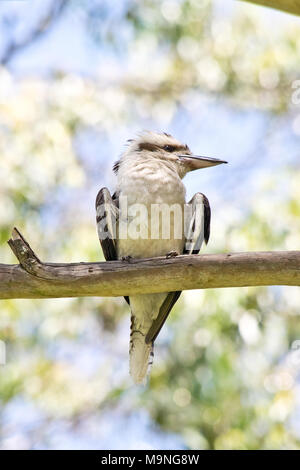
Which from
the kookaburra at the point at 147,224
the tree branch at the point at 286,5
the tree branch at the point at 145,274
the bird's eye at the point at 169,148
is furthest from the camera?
the bird's eye at the point at 169,148

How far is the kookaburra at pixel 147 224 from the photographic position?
14.5 feet

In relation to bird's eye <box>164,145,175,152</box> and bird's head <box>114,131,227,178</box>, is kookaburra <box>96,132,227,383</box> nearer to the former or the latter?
bird's head <box>114,131,227,178</box>

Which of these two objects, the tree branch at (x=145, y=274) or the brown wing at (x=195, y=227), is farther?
the brown wing at (x=195, y=227)

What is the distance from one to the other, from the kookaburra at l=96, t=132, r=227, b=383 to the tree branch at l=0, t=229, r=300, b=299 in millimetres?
551

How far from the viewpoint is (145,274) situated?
3818 millimetres

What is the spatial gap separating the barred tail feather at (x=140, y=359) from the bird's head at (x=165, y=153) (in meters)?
1.18

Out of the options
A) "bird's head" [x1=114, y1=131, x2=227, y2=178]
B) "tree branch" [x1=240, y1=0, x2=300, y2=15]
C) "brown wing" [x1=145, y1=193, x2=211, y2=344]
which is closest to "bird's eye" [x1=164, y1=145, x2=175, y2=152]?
"bird's head" [x1=114, y1=131, x2=227, y2=178]

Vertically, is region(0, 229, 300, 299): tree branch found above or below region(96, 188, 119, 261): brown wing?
below

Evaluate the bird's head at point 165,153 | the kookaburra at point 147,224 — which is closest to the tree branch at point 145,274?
the kookaburra at point 147,224

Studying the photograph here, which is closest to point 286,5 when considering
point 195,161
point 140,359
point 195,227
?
point 195,161

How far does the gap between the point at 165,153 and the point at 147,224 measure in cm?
77

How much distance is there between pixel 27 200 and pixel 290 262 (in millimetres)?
3841

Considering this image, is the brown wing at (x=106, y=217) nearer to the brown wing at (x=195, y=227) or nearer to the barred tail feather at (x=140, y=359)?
the brown wing at (x=195, y=227)

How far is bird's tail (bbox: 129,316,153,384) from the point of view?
4.62 m
